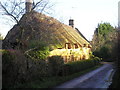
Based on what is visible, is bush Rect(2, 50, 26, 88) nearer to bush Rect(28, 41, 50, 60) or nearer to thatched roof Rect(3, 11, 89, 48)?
bush Rect(28, 41, 50, 60)

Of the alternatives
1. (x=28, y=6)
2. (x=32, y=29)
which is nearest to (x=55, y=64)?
(x=32, y=29)

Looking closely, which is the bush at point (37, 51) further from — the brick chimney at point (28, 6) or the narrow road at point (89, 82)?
→ the narrow road at point (89, 82)

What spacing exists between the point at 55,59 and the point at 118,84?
6.94 m

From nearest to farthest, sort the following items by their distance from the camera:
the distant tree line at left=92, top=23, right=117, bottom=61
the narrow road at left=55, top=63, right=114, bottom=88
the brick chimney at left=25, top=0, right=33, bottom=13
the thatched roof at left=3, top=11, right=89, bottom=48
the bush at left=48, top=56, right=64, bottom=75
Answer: the narrow road at left=55, top=63, right=114, bottom=88 < the thatched roof at left=3, top=11, right=89, bottom=48 < the brick chimney at left=25, top=0, right=33, bottom=13 < the bush at left=48, top=56, right=64, bottom=75 < the distant tree line at left=92, top=23, right=117, bottom=61

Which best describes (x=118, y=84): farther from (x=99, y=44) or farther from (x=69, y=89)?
(x=99, y=44)

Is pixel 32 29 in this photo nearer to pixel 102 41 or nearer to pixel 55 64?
pixel 55 64

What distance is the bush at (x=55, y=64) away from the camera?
15055 mm

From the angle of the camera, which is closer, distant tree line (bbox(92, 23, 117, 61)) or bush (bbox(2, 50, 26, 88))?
bush (bbox(2, 50, 26, 88))

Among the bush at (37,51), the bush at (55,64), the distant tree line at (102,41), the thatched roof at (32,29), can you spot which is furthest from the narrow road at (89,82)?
the distant tree line at (102,41)

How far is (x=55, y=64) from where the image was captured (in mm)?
15500

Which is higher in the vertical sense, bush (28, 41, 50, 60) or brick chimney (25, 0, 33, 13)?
brick chimney (25, 0, 33, 13)

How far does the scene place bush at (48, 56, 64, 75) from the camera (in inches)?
593

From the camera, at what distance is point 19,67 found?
10367mm

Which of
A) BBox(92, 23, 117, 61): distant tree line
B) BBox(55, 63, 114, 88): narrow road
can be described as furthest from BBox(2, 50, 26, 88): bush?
BBox(92, 23, 117, 61): distant tree line
